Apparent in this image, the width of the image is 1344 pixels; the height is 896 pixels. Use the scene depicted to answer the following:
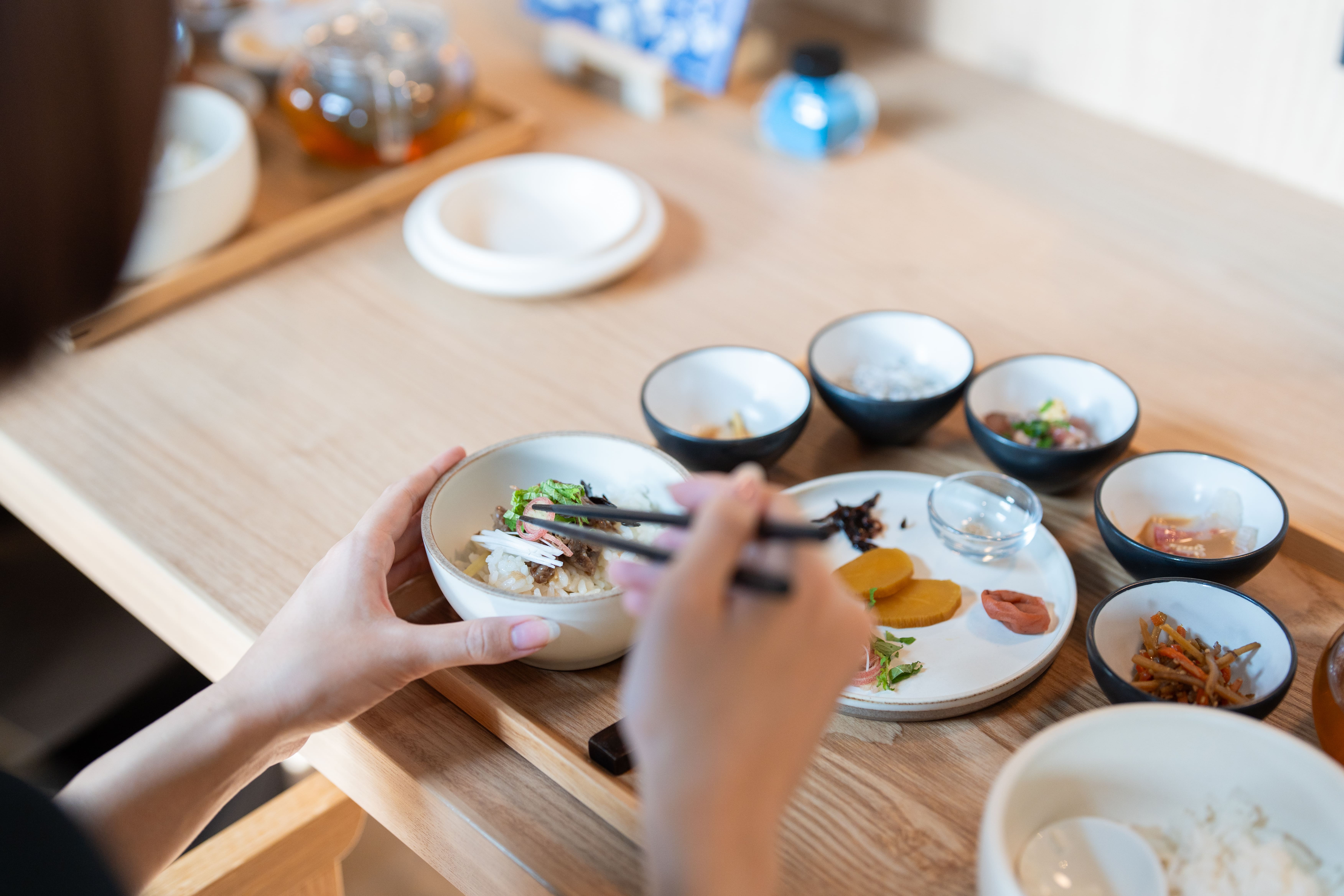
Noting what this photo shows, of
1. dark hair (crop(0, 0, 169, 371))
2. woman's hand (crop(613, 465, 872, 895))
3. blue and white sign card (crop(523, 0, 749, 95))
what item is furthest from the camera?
blue and white sign card (crop(523, 0, 749, 95))

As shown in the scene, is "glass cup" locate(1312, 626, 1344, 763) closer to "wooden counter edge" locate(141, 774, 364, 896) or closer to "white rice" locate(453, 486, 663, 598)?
"white rice" locate(453, 486, 663, 598)

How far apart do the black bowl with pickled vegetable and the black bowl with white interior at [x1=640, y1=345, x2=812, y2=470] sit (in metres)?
0.35

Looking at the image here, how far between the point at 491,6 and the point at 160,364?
1.20 meters

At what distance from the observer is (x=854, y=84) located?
170cm

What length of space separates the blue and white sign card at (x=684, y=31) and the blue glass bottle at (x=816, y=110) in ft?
0.35

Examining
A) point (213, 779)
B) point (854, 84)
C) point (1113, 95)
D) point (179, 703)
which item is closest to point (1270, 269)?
point (1113, 95)

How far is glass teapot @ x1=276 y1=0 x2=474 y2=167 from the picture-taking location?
155cm

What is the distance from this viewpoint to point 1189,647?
2.71 ft

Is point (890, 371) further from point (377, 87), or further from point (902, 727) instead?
point (377, 87)

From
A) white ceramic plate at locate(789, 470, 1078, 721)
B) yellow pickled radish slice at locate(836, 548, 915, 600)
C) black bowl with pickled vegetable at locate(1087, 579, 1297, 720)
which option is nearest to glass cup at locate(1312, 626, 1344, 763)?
black bowl with pickled vegetable at locate(1087, 579, 1297, 720)

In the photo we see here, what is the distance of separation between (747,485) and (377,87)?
3.81 feet

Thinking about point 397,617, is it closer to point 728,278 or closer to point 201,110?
point 728,278

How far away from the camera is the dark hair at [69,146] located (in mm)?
440

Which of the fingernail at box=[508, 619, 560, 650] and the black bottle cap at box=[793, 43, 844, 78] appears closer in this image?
the fingernail at box=[508, 619, 560, 650]
